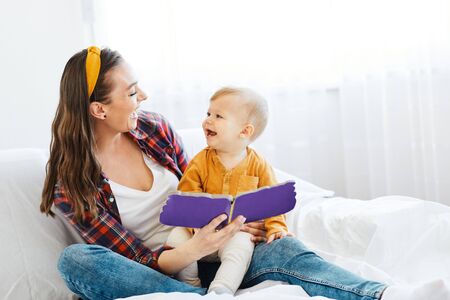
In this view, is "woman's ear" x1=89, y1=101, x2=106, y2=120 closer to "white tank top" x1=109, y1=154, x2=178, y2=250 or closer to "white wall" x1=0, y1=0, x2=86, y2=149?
"white tank top" x1=109, y1=154, x2=178, y2=250

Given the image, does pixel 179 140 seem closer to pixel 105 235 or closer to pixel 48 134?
pixel 105 235

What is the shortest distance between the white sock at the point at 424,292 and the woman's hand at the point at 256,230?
0.49 m

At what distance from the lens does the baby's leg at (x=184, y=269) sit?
1631mm

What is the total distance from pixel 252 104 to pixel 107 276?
659 mm

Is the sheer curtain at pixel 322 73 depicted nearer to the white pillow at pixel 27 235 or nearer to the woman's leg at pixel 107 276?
the white pillow at pixel 27 235

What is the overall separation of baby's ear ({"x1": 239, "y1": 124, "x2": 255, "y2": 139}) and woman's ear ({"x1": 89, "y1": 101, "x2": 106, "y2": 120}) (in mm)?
403

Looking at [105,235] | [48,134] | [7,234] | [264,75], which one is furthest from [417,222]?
[48,134]

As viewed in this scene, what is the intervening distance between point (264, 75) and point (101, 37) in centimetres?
85

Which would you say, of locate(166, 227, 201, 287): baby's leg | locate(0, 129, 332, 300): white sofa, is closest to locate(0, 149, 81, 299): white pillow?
locate(0, 129, 332, 300): white sofa

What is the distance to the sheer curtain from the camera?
285 cm

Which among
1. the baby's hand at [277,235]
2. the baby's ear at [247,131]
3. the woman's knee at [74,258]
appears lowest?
the baby's hand at [277,235]

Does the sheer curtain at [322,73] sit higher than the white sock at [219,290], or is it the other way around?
the sheer curtain at [322,73]

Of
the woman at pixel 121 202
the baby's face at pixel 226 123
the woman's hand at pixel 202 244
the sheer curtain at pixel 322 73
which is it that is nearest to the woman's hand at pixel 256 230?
the woman at pixel 121 202

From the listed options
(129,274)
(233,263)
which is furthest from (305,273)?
(129,274)
